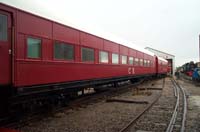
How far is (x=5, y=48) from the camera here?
6.29 m

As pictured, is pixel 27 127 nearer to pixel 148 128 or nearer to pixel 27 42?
pixel 27 42

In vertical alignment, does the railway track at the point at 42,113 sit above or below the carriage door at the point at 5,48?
below

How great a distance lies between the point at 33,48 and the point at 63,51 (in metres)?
1.63

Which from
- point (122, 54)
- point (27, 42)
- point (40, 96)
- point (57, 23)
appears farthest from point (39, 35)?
point (122, 54)

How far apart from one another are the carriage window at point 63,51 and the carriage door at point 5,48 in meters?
2.18

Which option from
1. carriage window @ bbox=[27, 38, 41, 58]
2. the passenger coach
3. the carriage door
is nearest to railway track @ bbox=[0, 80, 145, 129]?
the passenger coach

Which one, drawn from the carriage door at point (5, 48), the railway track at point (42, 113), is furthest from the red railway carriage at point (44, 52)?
the railway track at point (42, 113)

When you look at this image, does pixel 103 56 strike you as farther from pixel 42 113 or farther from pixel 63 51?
pixel 42 113

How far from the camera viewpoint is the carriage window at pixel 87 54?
10242 millimetres

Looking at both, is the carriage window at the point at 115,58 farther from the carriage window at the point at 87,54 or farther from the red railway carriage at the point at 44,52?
the carriage window at the point at 87,54

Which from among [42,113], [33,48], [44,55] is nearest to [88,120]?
[42,113]

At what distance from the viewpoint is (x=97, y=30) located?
12086 mm

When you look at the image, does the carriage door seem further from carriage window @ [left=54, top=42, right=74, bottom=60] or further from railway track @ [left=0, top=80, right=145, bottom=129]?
carriage window @ [left=54, top=42, right=74, bottom=60]

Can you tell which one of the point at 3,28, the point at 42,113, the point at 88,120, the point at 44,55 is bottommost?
the point at 88,120
